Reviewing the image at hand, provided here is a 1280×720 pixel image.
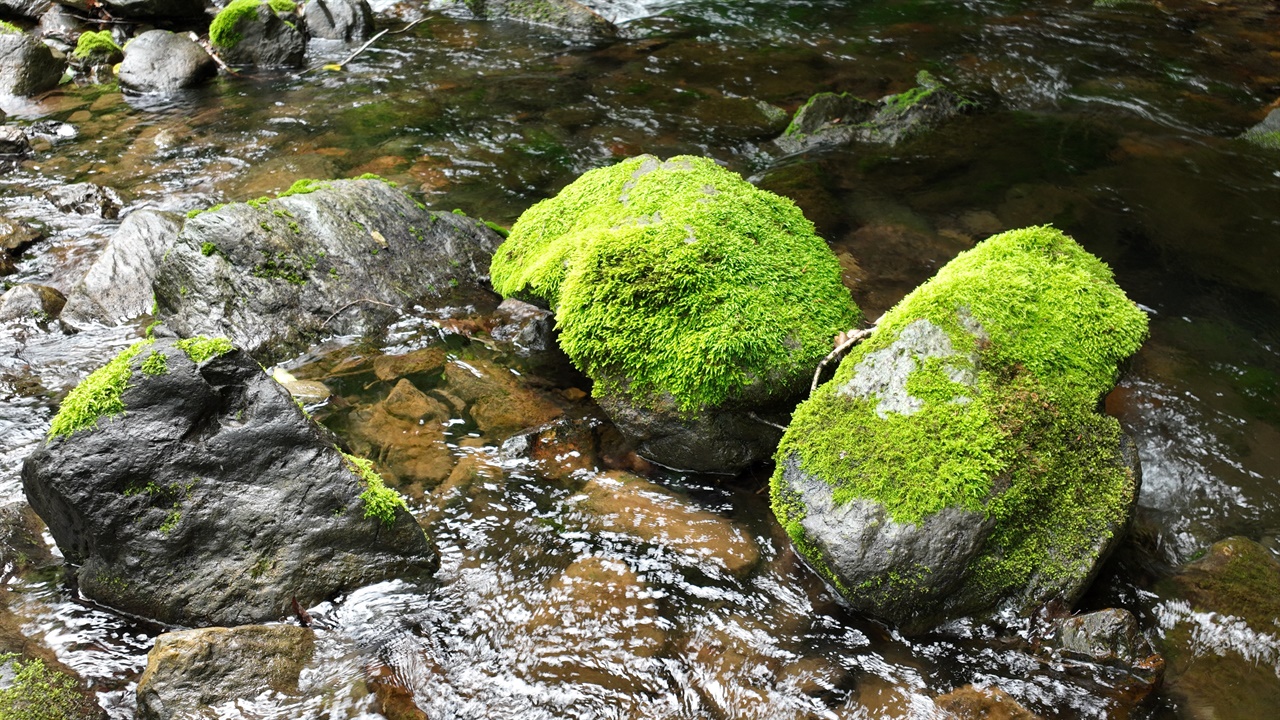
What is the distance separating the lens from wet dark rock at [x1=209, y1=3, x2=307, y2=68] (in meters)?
11.4

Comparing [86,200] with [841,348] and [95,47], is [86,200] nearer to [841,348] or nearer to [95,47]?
[95,47]

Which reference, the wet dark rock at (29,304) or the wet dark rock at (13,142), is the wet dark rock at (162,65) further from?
the wet dark rock at (29,304)

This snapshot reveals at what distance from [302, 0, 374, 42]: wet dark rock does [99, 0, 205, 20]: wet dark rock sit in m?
1.74

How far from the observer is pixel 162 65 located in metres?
10.8

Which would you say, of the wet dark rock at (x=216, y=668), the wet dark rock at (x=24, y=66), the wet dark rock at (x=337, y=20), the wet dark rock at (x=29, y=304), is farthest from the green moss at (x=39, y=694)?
the wet dark rock at (x=337, y=20)

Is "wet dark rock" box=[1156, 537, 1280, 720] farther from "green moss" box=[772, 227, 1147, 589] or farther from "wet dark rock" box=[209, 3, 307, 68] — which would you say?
"wet dark rock" box=[209, 3, 307, 68]

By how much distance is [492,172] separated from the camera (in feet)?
28.0

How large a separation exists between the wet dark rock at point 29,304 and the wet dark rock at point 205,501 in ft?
8.82

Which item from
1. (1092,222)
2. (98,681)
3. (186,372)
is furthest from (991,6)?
(98,681)

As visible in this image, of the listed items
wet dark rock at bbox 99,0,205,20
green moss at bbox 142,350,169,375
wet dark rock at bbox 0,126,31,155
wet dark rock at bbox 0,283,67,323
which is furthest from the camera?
wet dark rock at bbox 99,0,205,20

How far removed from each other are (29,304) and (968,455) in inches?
246

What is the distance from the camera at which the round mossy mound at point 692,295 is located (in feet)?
14.9

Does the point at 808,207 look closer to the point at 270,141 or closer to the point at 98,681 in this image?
the point at 270,141

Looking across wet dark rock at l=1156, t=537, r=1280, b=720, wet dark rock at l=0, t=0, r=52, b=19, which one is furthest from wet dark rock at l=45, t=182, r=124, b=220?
wet dark rock at l=1156, t=537, r=1280, b=720
